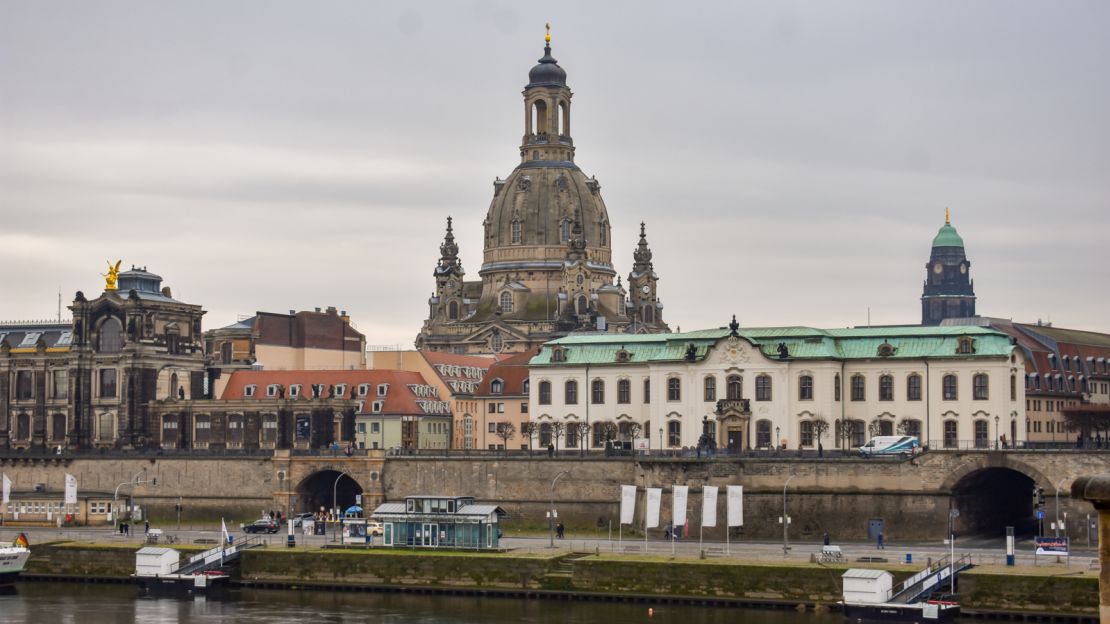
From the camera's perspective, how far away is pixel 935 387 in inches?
4050

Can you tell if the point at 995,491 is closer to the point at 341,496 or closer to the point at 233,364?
the point at 341,496

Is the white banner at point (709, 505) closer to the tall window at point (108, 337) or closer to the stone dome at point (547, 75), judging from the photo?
the tall window at point (108, 337)

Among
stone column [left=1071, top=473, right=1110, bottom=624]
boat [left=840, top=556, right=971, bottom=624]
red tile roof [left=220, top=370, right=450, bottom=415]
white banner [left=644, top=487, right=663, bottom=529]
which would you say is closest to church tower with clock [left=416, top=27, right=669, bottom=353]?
red tile roof [left=220, top=370, right=450, bottom=415]

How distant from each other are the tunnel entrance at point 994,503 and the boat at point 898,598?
2005 centimetres

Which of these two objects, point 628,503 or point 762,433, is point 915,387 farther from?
point 628,503

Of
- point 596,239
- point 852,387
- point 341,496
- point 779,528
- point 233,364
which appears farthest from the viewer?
point 596,239

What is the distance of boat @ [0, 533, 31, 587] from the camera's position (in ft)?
294

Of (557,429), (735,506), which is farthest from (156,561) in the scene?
(557,429)

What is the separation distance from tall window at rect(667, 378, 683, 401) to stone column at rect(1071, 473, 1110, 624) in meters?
89.1

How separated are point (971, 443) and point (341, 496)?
135ft

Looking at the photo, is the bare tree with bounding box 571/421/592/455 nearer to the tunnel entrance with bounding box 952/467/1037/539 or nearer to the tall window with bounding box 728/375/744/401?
the tall window with bounding box 728/375/744/401

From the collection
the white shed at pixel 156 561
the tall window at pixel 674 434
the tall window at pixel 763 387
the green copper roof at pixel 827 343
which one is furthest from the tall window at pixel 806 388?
the white shed at pixel 156 561

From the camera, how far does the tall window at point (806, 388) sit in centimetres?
10506

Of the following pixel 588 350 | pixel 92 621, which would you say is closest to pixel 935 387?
pixel 588 350
